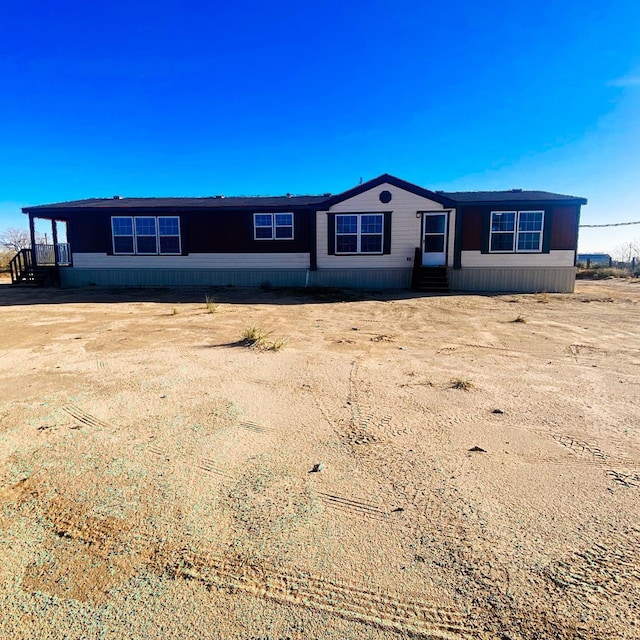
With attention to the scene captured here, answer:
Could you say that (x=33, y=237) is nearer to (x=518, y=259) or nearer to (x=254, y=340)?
(x=254, y=340)

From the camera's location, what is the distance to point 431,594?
1960 mm

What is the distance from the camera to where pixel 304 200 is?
59.3 ft

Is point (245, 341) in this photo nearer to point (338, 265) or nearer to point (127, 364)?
point (127, 364)

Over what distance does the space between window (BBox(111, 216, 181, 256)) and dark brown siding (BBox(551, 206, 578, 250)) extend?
14.9 metres

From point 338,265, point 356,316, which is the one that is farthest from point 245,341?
point 338,265

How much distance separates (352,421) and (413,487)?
3.73 feet

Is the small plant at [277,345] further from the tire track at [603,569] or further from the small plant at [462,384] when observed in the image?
the tire track at [603,569]

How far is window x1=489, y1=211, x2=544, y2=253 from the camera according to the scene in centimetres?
1573

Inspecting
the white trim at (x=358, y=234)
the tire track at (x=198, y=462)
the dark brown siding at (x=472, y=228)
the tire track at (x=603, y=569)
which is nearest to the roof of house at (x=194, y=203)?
the white trim at (x=358, y=234)

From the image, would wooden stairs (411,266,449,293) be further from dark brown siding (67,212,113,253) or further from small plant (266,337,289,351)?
dark brown siding (67,212,113,253)

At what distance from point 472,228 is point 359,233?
4347mm

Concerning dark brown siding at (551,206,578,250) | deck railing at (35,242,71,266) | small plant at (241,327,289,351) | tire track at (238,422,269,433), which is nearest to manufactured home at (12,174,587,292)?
dark brown siding at (551,206,578,250)

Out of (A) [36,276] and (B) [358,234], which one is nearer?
(B) [358,234]

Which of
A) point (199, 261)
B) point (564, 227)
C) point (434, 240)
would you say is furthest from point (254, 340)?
point (564, 227)
